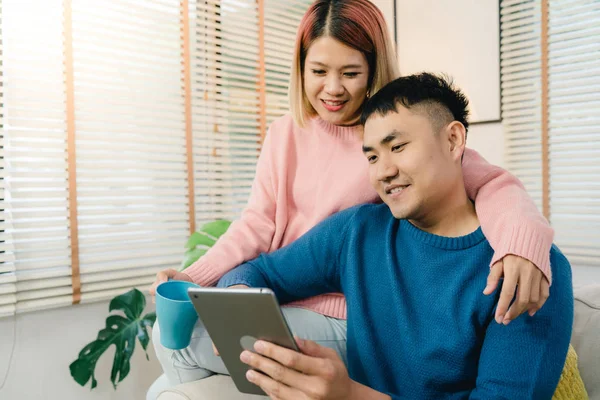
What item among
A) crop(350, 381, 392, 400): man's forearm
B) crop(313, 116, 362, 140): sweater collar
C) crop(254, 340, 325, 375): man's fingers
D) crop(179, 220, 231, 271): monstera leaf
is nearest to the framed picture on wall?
crop(179, 220, 231, 271): monstera leaf

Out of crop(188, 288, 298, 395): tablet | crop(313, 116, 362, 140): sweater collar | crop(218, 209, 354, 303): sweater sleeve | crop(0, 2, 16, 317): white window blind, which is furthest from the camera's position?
crop(0, 2, 16, 317): white window blind

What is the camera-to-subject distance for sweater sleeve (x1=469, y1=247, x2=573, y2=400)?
86 cm

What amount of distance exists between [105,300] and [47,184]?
619 mm

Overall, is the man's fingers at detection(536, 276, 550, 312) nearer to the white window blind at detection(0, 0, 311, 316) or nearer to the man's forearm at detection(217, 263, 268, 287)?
the man's forearm at detection(217, 263, 268, 287)

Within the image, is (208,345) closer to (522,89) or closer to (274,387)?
(274,387)

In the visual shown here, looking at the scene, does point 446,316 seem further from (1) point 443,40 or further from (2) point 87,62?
(1) point 443,40

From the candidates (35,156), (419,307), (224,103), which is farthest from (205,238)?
(419,307)

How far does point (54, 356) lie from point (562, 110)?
2.77m

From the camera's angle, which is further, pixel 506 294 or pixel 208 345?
pixel 208 345

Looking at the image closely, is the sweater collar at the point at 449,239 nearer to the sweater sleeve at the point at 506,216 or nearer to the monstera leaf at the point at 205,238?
the sweater sleeve at the point at 506,216

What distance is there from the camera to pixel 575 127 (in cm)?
269

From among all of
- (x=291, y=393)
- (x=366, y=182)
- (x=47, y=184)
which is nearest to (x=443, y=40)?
(x=366, y=182)

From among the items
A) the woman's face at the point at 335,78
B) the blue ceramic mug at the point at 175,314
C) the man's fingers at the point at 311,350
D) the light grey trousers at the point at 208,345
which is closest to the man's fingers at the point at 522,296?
the man's fingers at the point at 311,350

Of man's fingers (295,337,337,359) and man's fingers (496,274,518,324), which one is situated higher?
man's fingers (496,274,518,324)
